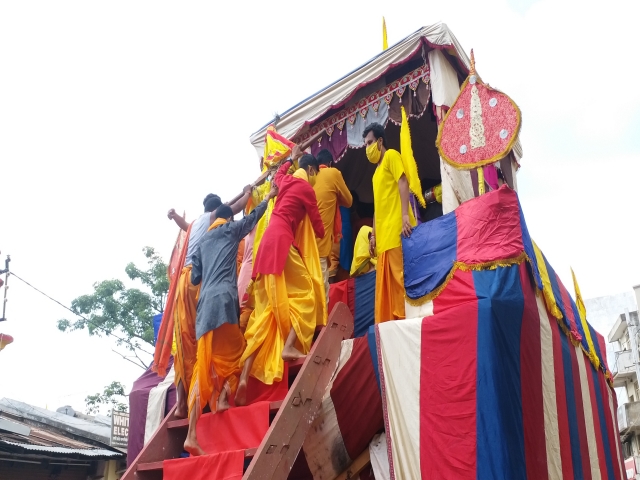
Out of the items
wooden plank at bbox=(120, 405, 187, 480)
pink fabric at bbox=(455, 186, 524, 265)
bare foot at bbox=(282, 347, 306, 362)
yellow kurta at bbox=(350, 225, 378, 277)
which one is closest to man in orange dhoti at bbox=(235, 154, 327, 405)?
bare foot at bbox=(282, 347, 306, 362)

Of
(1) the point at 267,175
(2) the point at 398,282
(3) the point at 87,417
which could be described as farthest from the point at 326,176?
(3) the point at 87,417

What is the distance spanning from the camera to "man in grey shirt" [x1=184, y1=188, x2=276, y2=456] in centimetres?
390

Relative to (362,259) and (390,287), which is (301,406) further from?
(362,259)

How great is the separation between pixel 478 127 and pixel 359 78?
191cm

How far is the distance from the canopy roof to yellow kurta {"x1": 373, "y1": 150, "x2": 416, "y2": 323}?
1328 mm

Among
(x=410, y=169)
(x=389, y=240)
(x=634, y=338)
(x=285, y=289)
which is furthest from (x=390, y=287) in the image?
(x=634, y=338)

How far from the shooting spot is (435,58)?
18.6 feet

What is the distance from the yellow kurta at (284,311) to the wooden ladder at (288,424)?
0.52 feet

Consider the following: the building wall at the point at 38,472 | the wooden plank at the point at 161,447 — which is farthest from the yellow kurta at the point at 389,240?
the building wall at the point at 38,472

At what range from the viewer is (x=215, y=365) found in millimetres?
4062

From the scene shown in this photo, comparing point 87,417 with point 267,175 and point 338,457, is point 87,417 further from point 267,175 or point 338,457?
point 338,457

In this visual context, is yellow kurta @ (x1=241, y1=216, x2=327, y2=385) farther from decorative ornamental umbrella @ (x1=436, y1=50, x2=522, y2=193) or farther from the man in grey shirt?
decorative ornamental umbrella @ (x1=436, y1=50, x2=522, y2=193)

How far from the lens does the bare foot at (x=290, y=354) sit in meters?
3.91

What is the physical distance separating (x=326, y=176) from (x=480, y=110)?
154 centimetres
